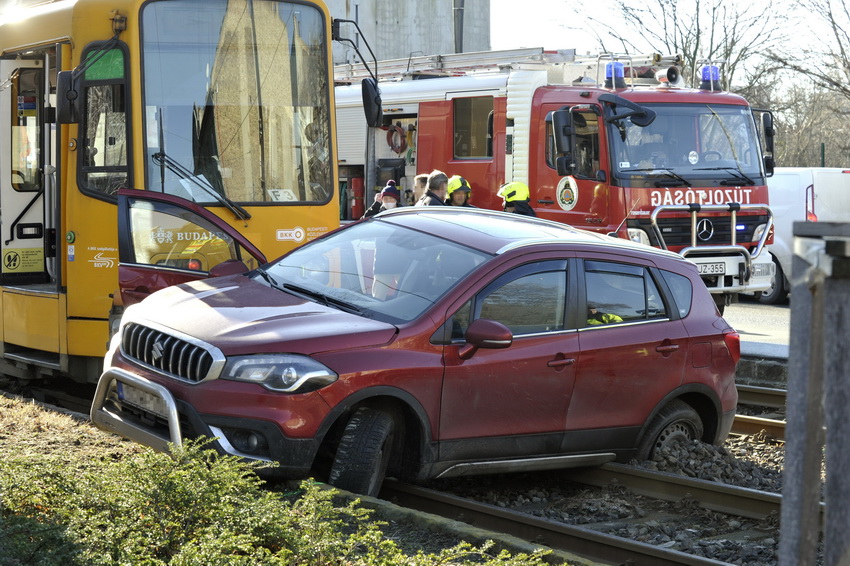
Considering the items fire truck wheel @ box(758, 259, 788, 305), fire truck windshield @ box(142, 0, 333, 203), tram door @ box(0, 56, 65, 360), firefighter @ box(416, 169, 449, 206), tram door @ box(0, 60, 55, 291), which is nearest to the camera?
fire truck windshield @ box(142, 0, 333, 203)

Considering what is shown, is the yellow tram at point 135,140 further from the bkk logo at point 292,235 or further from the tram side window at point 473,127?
the tram side window at point 473,127

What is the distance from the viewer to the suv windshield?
6660 millimetres

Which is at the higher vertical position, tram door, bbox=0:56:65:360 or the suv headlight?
tram door, bbox=0:56:65:360

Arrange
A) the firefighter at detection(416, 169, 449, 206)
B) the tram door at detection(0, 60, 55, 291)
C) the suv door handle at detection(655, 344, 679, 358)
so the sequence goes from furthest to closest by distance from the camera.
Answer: the firefighter at detection(416, 169, 449, 206), the tram door at detection(0, 60, 55, 291), the suv door handle at detection(655, 344, 679, 358)

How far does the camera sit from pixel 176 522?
16.3 ft

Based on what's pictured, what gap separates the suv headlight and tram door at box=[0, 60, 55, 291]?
513 centimetres

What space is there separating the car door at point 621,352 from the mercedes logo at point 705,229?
6.59 m

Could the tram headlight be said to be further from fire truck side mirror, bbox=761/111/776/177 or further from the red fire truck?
fire truck side mirror, bbox=761/111/776/177

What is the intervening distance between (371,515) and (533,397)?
147cm

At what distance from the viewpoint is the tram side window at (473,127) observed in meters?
14.9

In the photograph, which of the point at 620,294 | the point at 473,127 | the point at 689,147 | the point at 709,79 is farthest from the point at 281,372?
the point at 709,79

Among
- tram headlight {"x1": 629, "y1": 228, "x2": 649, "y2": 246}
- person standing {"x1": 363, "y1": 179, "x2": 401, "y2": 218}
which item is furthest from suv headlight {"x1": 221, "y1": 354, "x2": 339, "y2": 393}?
tram headlight {"x1": 629, "y1": 228, "x2": 649, "y2": 246}

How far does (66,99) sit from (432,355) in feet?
13.7

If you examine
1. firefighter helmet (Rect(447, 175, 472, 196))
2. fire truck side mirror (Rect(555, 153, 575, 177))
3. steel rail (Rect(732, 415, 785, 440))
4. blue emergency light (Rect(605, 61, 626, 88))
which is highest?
blue emergency light (Rect(605, 61, 626, 88))
